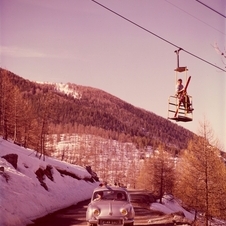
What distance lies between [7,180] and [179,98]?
1083 cm

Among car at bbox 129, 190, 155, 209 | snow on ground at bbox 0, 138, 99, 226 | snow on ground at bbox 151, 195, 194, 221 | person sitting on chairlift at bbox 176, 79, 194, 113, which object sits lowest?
snow on ground at bbox 151, 195, 194, 221

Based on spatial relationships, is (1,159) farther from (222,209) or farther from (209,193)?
(222,209)

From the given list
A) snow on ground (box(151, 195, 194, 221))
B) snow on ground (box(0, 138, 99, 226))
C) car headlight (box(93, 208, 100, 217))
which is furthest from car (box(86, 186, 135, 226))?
snow on ground (box(151, 195, 194, 221))

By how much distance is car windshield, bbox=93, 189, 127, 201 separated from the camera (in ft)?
44.6

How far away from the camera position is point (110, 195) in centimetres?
1382

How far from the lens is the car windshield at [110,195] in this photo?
535 inches

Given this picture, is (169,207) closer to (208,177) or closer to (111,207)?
(208,177)

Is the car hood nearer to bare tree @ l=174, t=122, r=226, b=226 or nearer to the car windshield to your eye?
the car windshield

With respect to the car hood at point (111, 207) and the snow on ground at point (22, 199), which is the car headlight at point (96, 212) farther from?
the snow on ground at point (22, 199)

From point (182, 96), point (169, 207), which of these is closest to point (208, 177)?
Result: point (182, 96)

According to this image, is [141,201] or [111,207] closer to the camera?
[111,207]

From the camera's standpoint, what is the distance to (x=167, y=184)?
47.6m

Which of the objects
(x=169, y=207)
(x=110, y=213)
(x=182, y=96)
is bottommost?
(x=169, y=207)

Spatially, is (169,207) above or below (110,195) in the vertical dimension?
below
